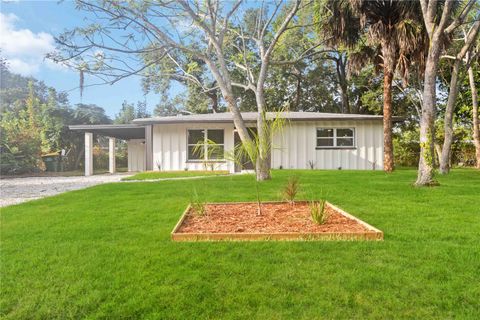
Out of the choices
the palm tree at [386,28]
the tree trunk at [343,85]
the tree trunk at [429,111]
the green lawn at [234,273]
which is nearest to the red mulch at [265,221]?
the green lawn at [234,273]

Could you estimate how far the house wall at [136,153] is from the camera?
21547 mm

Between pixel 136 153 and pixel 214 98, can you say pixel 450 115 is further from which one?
pixel 214 98

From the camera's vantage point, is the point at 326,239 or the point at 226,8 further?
the point at 226,8

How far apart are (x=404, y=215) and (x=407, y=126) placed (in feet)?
72.7

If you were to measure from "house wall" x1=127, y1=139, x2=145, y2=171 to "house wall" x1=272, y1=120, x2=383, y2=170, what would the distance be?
9.73m

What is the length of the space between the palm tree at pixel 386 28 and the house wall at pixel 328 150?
9.30 ft

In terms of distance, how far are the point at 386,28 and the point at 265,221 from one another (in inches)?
417

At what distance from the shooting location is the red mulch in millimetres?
4121

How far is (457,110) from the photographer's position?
69.3ft

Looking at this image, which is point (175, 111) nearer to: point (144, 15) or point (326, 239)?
point (144, 15)

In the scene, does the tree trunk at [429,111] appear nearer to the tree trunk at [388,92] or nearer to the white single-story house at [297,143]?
the tree trunk at [388,92]

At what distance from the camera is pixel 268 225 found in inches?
172

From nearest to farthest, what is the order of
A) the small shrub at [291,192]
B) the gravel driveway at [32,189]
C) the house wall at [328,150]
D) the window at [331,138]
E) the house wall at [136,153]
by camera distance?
the small shrub at [291,192], the gravel driveway at [32,189], the house wall at [328,150], the window at [331,138], the house wall at [136,153]

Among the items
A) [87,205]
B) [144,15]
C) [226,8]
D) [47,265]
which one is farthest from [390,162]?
[47,265]
